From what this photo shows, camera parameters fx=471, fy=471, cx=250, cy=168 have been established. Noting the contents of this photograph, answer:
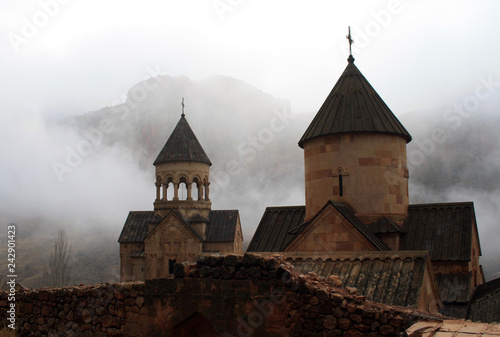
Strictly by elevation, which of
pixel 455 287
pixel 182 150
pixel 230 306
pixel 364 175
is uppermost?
pixel 182 150

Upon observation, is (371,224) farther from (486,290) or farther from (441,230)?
(486,290)

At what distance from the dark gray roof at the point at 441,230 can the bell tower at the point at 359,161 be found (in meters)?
0.33

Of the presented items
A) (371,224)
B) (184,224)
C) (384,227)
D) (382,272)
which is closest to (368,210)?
(371,224)

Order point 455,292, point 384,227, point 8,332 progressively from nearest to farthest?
point 8,332, point 455,292, point 384,227

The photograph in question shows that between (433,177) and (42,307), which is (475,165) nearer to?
(433,177)

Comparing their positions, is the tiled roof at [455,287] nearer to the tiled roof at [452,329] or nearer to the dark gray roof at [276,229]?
the dark gray roof at [276,229]

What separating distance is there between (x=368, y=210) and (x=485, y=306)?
8.82 feet

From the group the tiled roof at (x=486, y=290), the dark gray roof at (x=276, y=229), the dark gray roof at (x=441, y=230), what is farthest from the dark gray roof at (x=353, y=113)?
the tiled roof at (x=486, y=290)

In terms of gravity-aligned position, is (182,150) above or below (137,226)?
above

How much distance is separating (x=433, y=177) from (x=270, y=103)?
109ft

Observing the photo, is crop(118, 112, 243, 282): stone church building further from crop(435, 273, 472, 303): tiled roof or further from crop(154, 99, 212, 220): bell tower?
crop(435, 273, 472, 303): tiled roof

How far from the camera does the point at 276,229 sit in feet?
34.8

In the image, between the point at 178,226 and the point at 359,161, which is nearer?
the point at 359,161

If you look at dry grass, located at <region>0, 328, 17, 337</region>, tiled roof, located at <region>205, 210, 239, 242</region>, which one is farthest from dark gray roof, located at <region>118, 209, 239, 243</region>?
dry grass, located at <region>0, 328, 17, 337</region>
